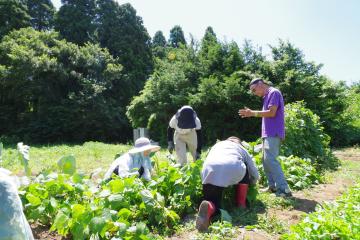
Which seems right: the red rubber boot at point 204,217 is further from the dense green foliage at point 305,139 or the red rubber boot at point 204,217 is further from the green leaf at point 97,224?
the dense green foliage at point 305,139

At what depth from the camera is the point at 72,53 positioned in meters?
24.4

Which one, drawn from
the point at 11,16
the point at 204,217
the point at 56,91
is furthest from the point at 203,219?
the point at 11,16

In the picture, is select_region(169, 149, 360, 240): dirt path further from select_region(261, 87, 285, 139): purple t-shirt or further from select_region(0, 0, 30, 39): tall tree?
select_region(0, 0, 30, 39): tall tree

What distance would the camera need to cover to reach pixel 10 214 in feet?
4.77

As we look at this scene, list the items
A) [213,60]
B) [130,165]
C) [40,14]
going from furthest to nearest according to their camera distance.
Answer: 1. [40,14]
2. [213,60]
3. [130,165]

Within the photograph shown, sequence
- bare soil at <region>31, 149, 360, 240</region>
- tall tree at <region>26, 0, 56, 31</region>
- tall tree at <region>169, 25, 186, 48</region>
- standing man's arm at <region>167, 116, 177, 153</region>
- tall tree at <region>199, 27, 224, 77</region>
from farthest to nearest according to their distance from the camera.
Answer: tall tree at <region>169, 25, 186, 48</region>, tall tree at <region>26, 0, 56, 31</region>, tall tree at <region>199, 27, 224, 77</region>, standing man's arm at <region>167, 116, 177, 153</region>, bare soil at <region>31, 149, 360, 240</region>

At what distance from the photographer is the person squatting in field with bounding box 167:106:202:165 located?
21.6ft

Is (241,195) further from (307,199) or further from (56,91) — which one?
(56,91)

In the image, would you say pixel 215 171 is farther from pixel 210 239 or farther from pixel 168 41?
pixel 168 41

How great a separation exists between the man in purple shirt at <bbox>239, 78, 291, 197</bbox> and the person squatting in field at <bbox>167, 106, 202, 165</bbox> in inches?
61.0

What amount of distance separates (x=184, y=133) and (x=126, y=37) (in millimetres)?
21622

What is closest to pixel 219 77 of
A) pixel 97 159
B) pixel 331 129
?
pixel 331 129

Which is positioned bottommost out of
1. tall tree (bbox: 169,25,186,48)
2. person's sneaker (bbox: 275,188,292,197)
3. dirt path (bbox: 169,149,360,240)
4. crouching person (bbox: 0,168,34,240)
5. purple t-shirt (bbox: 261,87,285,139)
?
dirt path (bbox: 169,149,360,240)

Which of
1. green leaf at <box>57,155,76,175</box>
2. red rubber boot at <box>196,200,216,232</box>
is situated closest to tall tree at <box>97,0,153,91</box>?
green leaf at <box>57,155,76,175</box>
